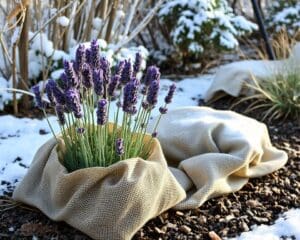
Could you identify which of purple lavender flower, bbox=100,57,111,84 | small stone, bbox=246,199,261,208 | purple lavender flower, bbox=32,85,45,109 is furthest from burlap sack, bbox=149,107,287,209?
purple lavender flower, bbox=32,85,45,109

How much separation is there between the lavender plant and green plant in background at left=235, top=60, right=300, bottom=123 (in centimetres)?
182

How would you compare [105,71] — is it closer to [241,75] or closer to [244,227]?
[244,227]

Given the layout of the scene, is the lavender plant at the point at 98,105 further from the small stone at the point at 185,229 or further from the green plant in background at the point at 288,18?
the green plant in background at the point at 288,18

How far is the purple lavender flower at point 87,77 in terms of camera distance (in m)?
2.45

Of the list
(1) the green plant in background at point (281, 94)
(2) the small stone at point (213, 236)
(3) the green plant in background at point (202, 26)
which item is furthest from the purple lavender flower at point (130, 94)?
(3) the green plant in background at point (202, 26)

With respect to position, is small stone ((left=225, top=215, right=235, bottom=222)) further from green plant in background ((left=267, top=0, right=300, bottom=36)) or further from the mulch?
green plant in background ((left=267, top=0, right=300, bottom=36))

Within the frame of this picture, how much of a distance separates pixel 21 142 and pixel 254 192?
153 centimetres

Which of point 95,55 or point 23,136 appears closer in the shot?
point 95,55

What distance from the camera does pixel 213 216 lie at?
2.80 m

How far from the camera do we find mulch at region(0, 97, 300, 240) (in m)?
2.58

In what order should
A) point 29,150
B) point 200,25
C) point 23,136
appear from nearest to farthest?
point 29,150 → point 23,136 → point 200,25

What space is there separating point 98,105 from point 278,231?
1.05 meters

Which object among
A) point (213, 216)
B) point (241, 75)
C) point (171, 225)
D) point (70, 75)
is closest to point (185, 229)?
point (171, 225)

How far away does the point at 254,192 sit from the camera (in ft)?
10.1
